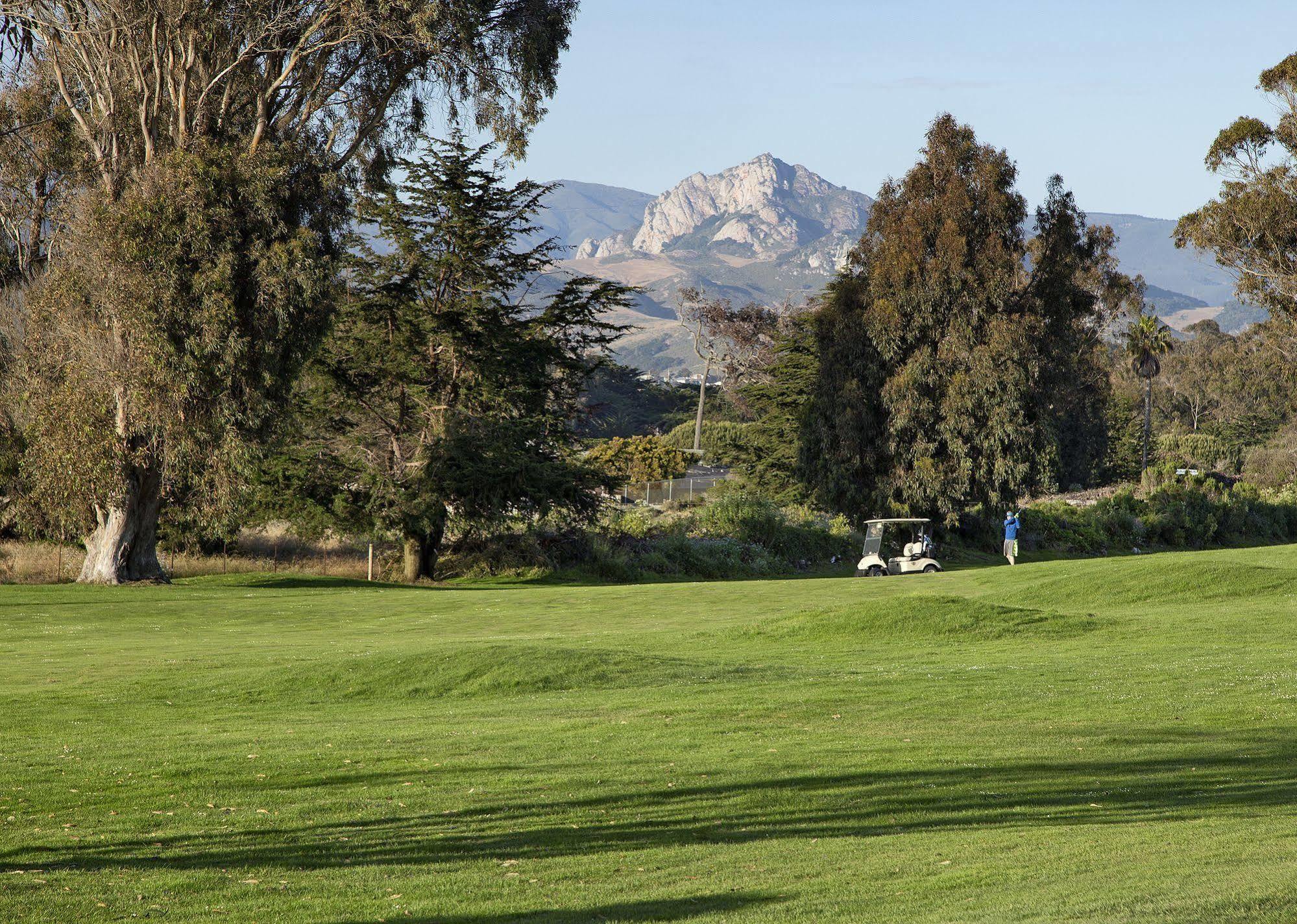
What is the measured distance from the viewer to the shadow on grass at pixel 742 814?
8.51 m

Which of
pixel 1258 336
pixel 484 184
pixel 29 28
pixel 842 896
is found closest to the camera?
pixel 842 896

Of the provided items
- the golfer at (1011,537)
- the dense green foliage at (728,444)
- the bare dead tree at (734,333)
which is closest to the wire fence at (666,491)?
the dense green foliage at (728,444)

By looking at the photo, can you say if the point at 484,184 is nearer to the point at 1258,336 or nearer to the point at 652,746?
the point at 652,746

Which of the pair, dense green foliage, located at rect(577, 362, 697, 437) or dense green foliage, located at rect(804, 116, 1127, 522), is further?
dense green foliage, located at rect(577, 362, 697, 437)

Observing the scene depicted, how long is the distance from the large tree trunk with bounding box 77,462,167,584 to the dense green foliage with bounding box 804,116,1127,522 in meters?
24.9

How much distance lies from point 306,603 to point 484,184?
47.9 ft

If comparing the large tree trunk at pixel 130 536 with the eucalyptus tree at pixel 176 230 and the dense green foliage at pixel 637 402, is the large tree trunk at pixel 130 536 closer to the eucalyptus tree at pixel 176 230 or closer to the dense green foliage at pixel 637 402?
the eucalyptus tree at pixel 176 230

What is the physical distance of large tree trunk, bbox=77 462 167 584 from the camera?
3052 centimetres

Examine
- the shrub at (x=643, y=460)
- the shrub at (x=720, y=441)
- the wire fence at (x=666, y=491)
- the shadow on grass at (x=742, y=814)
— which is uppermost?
the shrub at (x=720, y=441)

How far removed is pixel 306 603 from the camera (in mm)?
27422

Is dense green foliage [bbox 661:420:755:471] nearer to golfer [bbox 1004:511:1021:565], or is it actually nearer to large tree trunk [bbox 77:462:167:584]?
golfer [bbox 1004:511:1021:565]

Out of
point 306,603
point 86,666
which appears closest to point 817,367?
point 306,603

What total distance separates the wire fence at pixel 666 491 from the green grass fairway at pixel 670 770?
32.3 metres

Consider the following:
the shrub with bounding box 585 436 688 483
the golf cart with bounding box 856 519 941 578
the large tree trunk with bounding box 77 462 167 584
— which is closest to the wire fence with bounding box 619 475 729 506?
the shrub with bounding box 585 436 688 483
